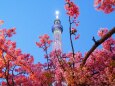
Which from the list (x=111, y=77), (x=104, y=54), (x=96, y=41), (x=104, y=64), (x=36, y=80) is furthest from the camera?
(x=104, y=54)

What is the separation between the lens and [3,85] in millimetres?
17812

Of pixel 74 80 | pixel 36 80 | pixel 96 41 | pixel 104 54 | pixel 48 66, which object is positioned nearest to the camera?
pixel 96 41

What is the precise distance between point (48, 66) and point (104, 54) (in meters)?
5.66

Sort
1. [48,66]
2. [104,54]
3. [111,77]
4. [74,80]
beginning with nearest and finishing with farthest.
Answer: [74,80]
[111,77]
[104,54]
[48,66]

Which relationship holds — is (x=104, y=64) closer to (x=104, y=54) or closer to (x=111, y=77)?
(x=104, y=54)

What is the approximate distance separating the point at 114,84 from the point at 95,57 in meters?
10.9

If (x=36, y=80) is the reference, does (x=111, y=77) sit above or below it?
below

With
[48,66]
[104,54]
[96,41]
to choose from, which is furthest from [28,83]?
[96,41]

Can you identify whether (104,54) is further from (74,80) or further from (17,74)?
(74,80)

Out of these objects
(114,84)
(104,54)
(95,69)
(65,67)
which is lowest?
(114,84)

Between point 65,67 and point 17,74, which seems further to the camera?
point 17,74

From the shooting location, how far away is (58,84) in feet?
59.0

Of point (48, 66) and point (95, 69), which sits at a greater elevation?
point (48, 66)

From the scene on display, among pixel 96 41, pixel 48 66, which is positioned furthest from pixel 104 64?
pixel 96 41
